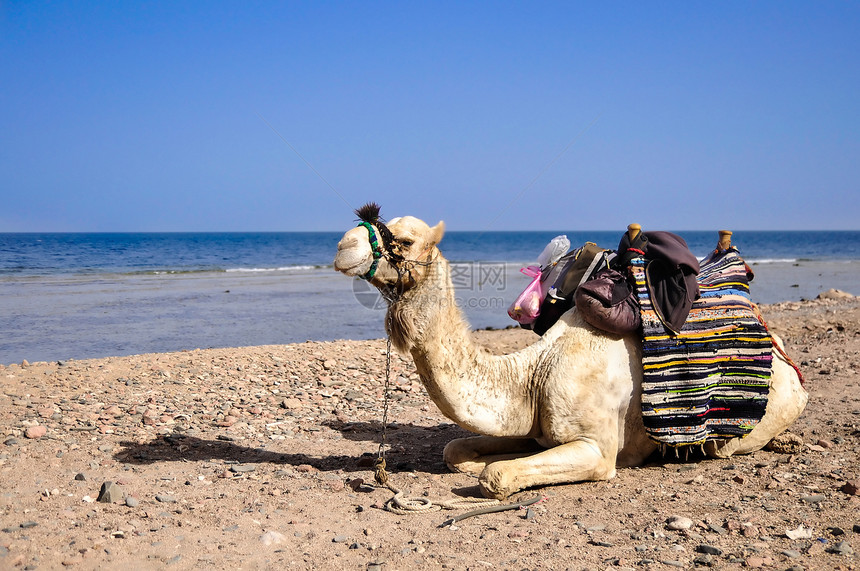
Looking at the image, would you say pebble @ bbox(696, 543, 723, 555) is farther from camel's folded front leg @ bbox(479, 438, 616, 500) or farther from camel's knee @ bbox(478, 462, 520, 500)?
camel's knee @ bbox(478, 462, 520, 500)

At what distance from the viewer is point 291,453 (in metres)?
5.89

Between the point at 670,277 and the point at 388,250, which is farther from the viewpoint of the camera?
the point at 670,277

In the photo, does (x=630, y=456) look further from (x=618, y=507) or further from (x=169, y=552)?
(x=169, y=552)

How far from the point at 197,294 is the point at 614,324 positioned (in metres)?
19.7

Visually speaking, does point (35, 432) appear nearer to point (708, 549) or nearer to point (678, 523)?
point (678, 523)

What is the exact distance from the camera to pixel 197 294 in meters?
22.4

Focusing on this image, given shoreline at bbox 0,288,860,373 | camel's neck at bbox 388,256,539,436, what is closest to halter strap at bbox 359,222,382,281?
camel's neck at bbox 388,256,539,436

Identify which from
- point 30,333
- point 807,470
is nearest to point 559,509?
point 807,470

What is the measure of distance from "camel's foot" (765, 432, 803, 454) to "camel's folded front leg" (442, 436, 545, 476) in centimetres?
186

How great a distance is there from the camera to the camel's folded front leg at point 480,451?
517cm

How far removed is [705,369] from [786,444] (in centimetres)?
119

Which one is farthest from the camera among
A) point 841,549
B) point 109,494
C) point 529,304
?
point 529,304

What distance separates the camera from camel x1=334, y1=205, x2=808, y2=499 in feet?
14.3

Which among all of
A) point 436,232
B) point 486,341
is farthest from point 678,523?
point 486,341
